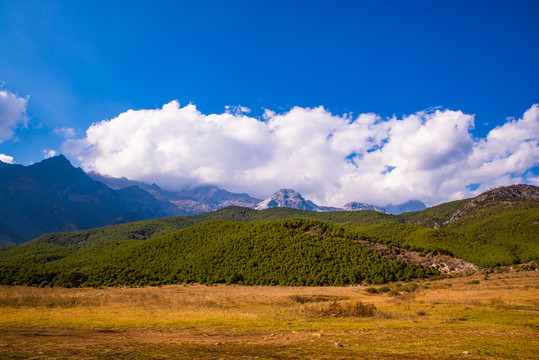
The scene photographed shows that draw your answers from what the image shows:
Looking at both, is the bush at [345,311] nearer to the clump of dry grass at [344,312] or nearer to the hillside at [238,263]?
the clump of dry grass at [344,312]

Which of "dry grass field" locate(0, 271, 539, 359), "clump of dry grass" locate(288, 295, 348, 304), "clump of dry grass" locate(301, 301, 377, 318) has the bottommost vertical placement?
"clump of dry grass" locate(288, 295, 348, 304)

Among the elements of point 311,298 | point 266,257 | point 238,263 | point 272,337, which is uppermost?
point 266,257

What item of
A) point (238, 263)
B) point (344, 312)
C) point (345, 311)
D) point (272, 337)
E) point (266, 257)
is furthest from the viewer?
point (266, 257)

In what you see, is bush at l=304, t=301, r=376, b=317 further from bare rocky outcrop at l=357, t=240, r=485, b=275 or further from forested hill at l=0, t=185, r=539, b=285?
bare rocky outcrop at l=357, t=240, r=485, b=275

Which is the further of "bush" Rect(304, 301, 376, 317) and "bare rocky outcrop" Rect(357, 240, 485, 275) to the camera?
"bare rocky outcrop" Rect(357, 240, 485, 275)

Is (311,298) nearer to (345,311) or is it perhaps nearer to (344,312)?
(345,311)

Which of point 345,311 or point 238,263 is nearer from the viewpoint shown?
point 345,311

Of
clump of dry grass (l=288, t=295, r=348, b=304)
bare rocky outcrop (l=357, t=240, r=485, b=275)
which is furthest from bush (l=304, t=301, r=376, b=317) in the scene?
bare rocky outcrop (l=357, t=240, r=485, b=275)

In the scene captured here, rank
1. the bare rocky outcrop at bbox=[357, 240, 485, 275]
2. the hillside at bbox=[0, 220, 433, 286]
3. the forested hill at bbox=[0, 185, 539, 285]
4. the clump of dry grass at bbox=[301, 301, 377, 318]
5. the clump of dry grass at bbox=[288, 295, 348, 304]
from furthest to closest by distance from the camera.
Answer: the bare rocky outcrop at bbox=[357, 240, 485, 275], the forested hill at bbox=[0, 185, 539, 285], the hillside at bbox=[0, 220, 433, 286], the clump of dry grass at bbox=[288, 295, 348, 304], the clump of dry grass at bbox=[301, 301, 377, 318]

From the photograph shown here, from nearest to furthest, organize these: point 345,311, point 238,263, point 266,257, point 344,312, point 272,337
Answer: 1. point 272,337
2. point 344,312
3. point 345,311
4. point 238,263
5. point 266,257

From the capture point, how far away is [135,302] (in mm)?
34562

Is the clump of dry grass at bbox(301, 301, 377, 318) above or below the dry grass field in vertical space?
below

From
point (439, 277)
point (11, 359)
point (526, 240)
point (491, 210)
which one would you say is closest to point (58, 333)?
point (11, 359)

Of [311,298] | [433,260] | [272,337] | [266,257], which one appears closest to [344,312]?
[272,337]
